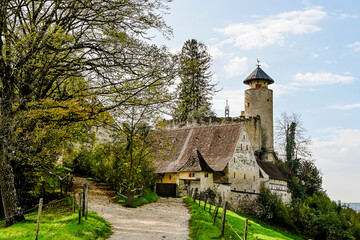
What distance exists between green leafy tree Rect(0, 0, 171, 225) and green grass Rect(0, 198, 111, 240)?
0.93m

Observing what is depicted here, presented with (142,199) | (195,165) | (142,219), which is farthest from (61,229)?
(195,165)

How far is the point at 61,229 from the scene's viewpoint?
12.4m

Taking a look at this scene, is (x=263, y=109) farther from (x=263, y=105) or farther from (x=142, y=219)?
(x=142, y=219)

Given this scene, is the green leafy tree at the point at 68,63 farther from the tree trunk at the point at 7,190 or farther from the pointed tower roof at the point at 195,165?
the pointed tower roof at the point at 195,165

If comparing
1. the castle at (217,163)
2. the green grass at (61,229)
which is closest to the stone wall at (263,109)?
the castle at (217,163)

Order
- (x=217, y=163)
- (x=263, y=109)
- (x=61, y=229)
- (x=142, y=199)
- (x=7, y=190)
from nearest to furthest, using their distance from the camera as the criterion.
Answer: (x=61, y=229), (x=7, y=190), (x=142, y=199), (x=217, y=163), (x=263, y=109)

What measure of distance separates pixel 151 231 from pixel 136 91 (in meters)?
5.03

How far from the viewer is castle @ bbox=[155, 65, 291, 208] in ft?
104

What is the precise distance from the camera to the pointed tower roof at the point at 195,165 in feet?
102

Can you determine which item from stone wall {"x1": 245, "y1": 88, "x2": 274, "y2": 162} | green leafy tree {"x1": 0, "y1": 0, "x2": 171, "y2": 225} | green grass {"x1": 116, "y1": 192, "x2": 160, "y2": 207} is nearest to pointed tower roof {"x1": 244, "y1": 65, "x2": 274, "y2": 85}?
stone wall {"x1": 245, "y1": 88, "x2": 274, "y2": 162}

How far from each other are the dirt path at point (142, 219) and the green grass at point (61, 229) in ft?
1.93

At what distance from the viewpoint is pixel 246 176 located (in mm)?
36031

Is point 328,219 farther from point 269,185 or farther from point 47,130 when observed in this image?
point 47,130

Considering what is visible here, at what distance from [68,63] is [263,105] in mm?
38647
